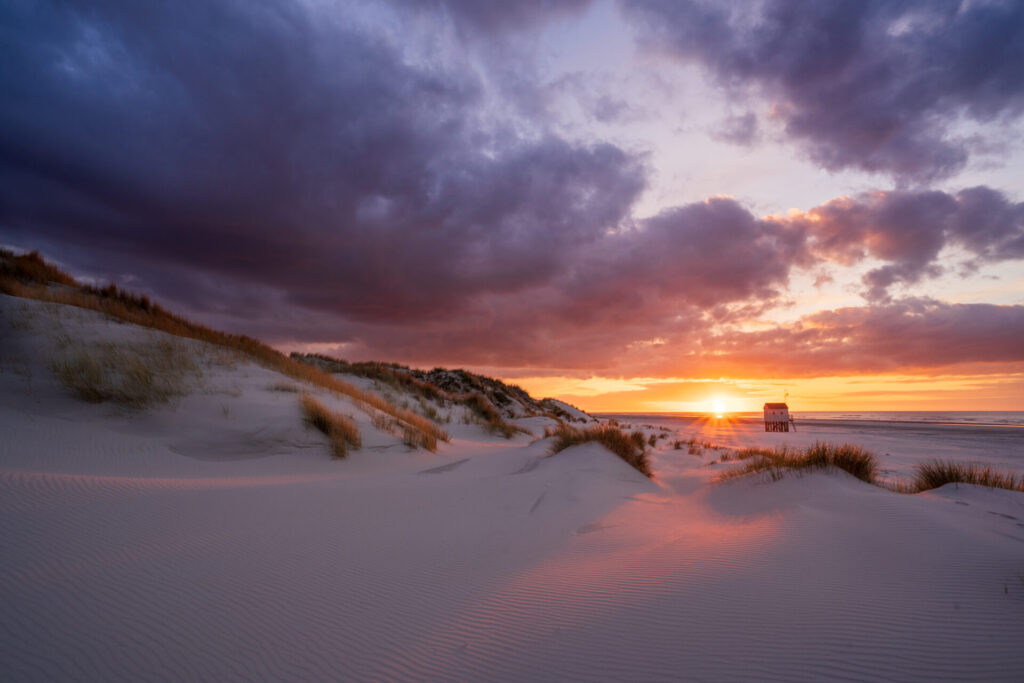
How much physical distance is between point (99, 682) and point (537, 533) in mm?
3050

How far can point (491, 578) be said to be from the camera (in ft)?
10.1

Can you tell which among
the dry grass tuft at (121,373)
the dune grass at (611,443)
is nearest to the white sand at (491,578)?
the dry grass tuft at (121,373)

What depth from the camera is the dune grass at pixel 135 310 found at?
10227mm

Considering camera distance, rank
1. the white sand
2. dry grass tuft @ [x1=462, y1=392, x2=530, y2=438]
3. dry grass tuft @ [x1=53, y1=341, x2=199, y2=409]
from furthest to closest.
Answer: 1. dry grass tuft @ [x1=462, y1=392, x2=530, y2=438]
2. dry grass tuft @ [x1=53, y1=341, x2=199, y2=409]
3. the white sand

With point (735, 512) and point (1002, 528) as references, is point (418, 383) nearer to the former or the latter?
point (735, 512)

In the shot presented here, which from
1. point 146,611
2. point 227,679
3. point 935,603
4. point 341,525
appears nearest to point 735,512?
point 935,603

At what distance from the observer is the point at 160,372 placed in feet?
26.0

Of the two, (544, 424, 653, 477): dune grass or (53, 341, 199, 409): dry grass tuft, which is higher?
(53, 341, 199, 409): dry grass tuft

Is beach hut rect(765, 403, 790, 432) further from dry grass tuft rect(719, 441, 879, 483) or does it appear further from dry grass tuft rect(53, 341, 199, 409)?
dry grass tuft rect(53, 341, 199, 409)

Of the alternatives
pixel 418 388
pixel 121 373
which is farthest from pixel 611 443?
pixel 418 388

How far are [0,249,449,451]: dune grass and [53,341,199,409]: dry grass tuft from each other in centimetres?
224

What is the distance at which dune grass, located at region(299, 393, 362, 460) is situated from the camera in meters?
7.71

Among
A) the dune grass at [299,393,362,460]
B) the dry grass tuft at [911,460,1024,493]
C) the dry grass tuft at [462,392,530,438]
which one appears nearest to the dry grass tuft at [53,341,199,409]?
the dune grass at [299,393,362,460]

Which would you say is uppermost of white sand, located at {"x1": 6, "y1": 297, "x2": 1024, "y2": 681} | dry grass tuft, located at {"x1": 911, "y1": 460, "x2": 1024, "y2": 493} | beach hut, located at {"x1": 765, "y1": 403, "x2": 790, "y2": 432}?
beach hut, located at {"x1": 765, "y1": 403, "x2": 790, "y2": 432}
